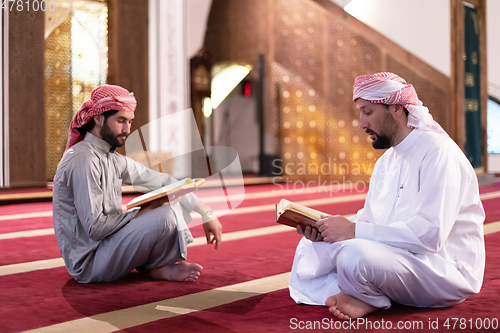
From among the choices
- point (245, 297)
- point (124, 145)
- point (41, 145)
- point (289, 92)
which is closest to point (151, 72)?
point (41, 145)

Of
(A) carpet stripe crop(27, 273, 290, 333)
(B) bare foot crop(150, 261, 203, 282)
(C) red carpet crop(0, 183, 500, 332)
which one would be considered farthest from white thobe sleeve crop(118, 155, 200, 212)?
(A) carpet stripe crop(27, 273, 290, 333)

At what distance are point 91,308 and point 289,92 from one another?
280 inches

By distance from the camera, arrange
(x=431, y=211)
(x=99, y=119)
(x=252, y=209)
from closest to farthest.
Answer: (x=431, y=211)
(x=99, y=119)
(x=252, y=209)

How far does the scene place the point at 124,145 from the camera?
2.02 metres

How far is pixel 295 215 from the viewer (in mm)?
1424

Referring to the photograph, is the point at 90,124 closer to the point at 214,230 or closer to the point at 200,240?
the point at 214,230

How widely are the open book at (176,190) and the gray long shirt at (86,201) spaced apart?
7 cm

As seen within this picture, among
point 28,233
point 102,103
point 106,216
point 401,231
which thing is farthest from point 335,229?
point 28,233

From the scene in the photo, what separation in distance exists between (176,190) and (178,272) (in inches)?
13.9

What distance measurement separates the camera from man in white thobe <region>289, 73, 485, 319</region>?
1.38 m

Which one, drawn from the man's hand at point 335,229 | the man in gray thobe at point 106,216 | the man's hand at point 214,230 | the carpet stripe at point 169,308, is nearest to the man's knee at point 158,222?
the man in gray thobe at point 106,216

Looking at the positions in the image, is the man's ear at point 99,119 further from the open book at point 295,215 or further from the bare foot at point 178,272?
the open book at point 295,215

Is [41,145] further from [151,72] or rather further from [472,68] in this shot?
[472,68]

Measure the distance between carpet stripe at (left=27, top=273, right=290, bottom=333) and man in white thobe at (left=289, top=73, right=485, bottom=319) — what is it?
0.22 m
